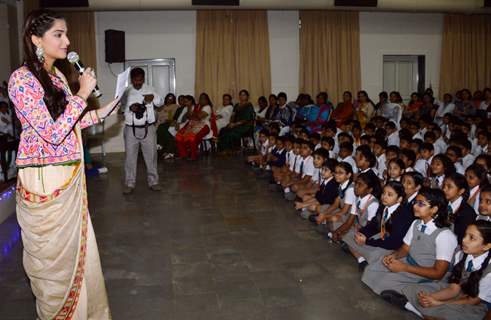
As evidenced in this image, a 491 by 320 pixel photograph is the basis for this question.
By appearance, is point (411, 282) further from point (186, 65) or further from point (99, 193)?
point (186, 65)

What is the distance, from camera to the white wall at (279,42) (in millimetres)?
9328

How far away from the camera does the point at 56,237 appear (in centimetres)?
197

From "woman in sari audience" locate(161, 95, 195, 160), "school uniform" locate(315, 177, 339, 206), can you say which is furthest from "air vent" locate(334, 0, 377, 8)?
"school uniform" locate(315, 177, 339, 206)

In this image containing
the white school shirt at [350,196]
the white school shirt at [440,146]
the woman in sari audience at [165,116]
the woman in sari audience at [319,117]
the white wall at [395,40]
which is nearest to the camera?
the white school shirt at [350,196]

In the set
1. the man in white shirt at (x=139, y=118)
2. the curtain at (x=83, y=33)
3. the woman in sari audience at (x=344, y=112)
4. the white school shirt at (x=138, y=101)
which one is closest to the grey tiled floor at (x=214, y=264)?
the man in white shirt at (x=139, y=118)

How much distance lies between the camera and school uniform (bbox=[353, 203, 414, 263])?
3.17m

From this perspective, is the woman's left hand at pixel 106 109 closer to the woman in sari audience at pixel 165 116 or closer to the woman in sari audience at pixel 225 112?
the woman in sari audience at pixel 165 116

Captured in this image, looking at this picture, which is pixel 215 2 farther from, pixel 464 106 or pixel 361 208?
pixel 361 208

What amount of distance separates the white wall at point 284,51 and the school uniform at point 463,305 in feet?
24.5

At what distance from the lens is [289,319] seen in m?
2.66

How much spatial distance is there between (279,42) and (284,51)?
0.20 m

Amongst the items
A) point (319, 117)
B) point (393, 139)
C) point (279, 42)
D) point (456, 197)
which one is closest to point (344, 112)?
point (319, 117)

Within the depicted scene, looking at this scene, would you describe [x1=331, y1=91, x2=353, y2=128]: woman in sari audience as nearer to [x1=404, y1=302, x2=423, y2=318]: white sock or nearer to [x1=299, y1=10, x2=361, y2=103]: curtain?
[x1=299, y1=10, x2=361, y2=103]: curtain

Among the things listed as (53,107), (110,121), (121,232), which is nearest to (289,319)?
(53,107)
